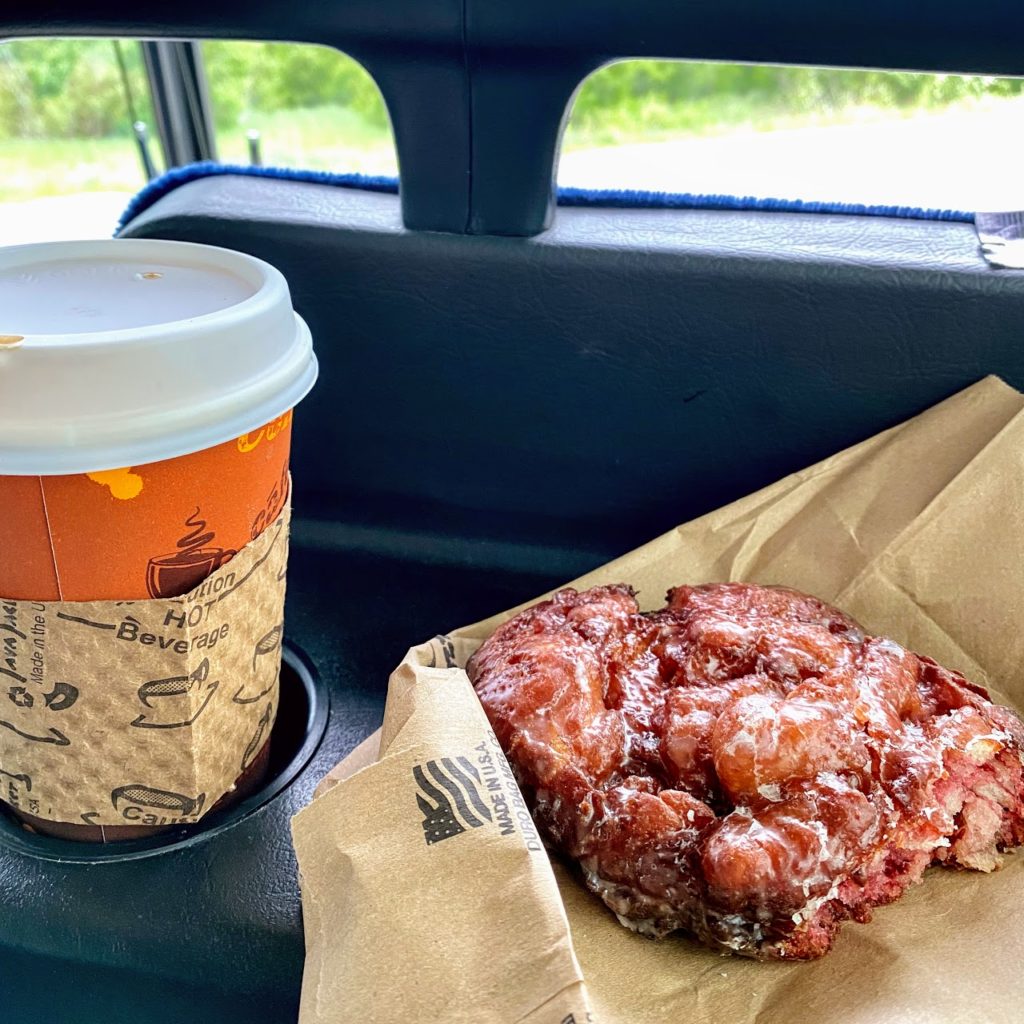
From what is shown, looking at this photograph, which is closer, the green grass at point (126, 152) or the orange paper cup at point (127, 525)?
the orange paper cup at point (127, 525)

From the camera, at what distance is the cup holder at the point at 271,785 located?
3.12 feet

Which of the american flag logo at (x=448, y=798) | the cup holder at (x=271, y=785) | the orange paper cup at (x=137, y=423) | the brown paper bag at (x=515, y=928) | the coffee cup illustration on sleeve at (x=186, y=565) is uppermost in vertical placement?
the orange paper cup at (x=137, y=423)

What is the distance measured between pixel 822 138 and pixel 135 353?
8.85 ft

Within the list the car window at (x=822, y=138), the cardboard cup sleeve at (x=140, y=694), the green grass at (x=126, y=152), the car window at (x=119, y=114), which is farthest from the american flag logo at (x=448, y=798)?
the green grass at (x=126, y=152)

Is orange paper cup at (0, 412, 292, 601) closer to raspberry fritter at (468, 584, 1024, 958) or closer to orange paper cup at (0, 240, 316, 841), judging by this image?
orange paper cup at (0, 240, 316, 841)

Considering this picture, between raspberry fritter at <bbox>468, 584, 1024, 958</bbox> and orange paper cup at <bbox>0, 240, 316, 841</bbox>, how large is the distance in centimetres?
28

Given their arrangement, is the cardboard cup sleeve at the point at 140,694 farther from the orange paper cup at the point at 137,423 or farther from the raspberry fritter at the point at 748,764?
the raspberry fritter at the point at 748,764

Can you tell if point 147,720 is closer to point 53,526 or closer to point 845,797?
point 53,526

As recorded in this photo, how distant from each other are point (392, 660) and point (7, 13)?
34.0 inches

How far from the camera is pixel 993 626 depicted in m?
1.05

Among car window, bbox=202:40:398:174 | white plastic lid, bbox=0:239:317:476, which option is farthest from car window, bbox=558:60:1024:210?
white plastic lid, bbox=0:239:317:476

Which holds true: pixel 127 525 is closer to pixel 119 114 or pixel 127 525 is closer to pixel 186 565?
pixel 186 565

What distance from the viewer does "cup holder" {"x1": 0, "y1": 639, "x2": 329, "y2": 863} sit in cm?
95

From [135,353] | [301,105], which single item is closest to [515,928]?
[135,353]
